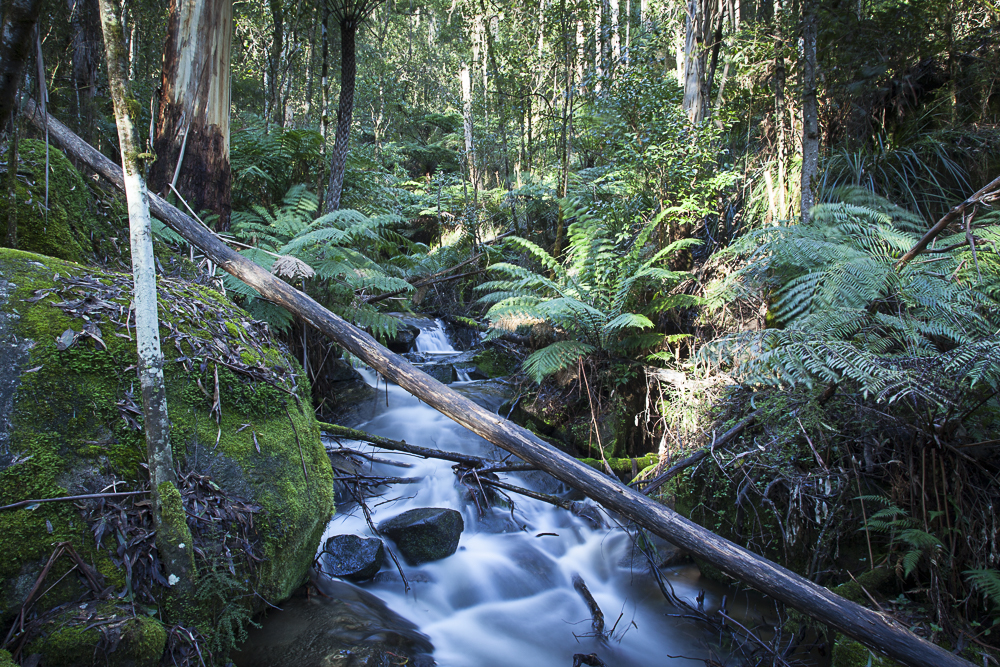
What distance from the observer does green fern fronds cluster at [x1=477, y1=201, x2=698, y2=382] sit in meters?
4.96

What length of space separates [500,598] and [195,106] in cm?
512

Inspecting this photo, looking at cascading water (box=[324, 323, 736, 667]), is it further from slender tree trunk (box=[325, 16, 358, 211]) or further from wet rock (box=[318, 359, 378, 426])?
slender tree trunk (box=[325, 16, 358, 211])

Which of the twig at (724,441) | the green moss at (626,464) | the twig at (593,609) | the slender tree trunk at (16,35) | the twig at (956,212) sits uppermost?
the slender tree trunk at (16,35)

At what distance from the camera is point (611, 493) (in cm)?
211

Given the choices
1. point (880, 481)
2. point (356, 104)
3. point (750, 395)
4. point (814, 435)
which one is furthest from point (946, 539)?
point (356, 104)

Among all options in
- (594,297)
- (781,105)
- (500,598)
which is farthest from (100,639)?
(781,105)

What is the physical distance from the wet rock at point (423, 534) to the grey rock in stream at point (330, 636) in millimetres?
639

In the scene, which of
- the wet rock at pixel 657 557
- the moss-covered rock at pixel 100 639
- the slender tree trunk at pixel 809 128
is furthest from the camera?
the slender tree trunk at pixel 809 128

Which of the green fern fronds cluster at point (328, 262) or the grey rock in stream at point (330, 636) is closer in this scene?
the grey rock in stream at point (330, 636)

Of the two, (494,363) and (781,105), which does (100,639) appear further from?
(781,105)

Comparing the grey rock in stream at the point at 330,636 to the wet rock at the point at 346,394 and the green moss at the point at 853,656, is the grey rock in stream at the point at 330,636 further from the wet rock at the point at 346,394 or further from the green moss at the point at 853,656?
the wet rock at the point at 346,394

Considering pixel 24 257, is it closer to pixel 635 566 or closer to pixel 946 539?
pixel 635 566

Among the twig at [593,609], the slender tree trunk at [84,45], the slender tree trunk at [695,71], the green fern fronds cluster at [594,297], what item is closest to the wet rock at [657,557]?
the twig at [593,609]

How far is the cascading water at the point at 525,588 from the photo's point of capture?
3.19 metres
